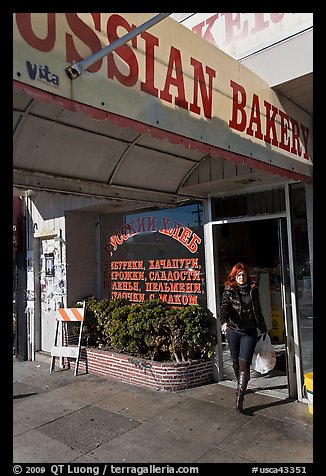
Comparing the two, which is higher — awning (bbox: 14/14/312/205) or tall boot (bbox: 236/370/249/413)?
awning (bbox: 14/14/312/205)

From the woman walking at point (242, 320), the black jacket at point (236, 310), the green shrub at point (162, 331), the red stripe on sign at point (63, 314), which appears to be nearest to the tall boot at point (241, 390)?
the woman walking at point (242, 320)

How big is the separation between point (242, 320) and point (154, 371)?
161 centimetres

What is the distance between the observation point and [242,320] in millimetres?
4816

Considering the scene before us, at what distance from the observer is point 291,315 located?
508 cm

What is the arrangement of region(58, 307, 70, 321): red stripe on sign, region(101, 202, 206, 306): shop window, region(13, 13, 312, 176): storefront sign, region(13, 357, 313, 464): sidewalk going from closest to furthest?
region(13, 13, 312, 176): storefront sign, region(13, 357, 313, 464): sidewalk, region(101, 202, 206, 306): shop window, region(58, 307, 70, 321): red stripe on sign

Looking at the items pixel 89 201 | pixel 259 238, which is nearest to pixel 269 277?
pixel 259 238

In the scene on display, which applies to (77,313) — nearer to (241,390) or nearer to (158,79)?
(241,390)

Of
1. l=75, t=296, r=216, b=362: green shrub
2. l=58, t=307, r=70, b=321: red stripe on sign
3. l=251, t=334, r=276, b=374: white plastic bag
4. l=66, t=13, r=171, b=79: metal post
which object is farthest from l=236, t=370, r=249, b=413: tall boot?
l=66, t=13, r=171, b=79: metal post

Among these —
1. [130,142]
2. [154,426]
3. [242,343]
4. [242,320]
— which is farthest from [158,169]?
[154,426]

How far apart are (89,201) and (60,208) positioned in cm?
85

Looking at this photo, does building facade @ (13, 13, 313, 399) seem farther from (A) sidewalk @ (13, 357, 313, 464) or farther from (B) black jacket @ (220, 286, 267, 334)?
(A) sidewalk @ (13, 357, 313, 464)

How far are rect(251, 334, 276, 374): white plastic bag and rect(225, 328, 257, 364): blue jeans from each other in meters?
0.35

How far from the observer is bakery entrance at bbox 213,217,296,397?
5098 mm
